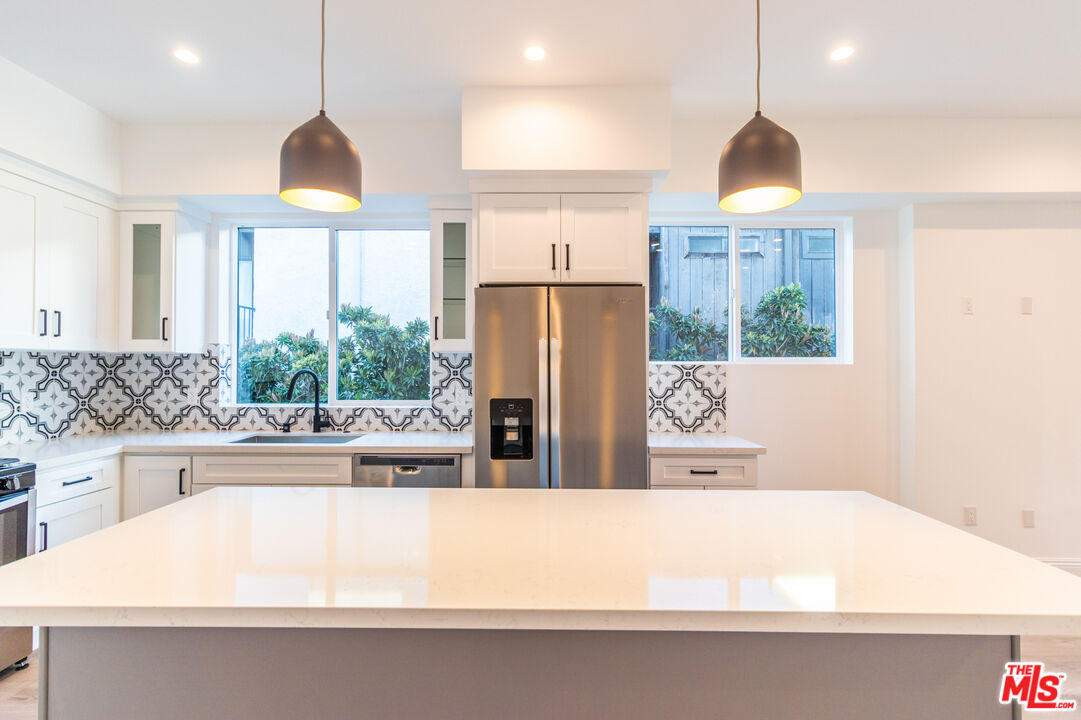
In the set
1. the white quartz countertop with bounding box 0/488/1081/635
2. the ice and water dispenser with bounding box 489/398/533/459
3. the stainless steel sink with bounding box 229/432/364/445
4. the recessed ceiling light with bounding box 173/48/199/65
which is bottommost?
the stainless steel sink with bounding box 229/432/364/445

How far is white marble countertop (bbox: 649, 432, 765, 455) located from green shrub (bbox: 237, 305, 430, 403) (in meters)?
1.55

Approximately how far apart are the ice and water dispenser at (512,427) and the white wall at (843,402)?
1.49 metres

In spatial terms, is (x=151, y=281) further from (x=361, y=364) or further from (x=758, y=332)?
(x=758, y=332)

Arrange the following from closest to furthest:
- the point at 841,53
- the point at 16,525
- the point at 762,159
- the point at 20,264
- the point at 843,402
Result: the point at 762,159
the point at 16,525
the point at 841,53
the point at 20,264
the point at 843,402

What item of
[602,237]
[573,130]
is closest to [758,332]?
[602,237]

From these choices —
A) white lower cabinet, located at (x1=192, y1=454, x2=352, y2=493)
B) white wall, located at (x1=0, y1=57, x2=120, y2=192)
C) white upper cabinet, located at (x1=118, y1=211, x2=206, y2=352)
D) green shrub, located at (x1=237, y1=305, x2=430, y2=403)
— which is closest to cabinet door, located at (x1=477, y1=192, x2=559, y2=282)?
green shrub, located at (x1=237, y1=305, x2=430, y2=403)

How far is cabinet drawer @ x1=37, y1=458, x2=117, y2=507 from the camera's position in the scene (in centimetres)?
256

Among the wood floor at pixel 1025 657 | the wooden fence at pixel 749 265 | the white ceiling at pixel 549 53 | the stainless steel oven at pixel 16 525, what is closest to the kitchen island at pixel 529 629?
the wood floor at pixel 1025 657

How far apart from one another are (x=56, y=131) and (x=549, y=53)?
2.43 meters

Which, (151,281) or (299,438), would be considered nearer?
(151,281)

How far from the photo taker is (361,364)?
376cm

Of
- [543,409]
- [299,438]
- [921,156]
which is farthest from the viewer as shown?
[299,438]

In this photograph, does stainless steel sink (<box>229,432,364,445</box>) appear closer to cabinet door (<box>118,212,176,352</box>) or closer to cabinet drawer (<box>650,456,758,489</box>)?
cabinet door (<box>118,212,176,352</box>)

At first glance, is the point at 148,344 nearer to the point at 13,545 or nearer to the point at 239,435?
the point at 239,435
